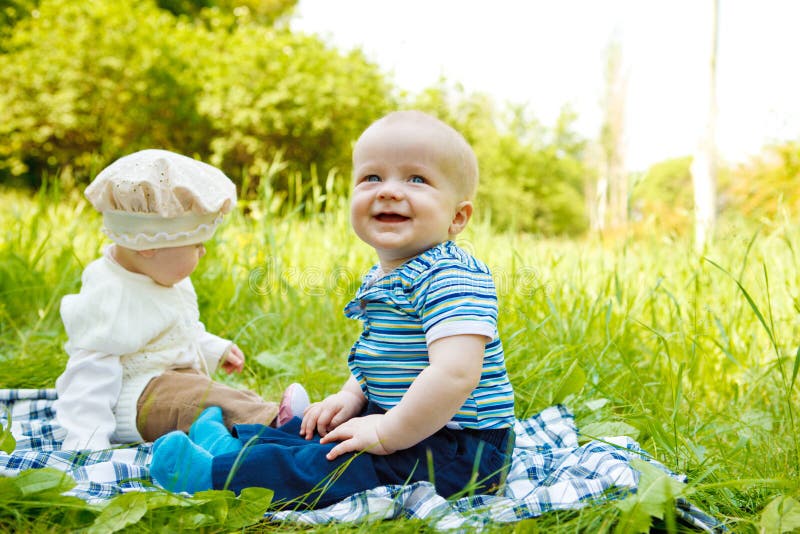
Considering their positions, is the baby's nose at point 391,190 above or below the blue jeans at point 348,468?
above

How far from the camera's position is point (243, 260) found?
Result: 3213mm

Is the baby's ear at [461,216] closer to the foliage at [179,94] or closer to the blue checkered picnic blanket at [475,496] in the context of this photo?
the blue checkered picnic blanket at [475,496]

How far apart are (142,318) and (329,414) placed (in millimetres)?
657

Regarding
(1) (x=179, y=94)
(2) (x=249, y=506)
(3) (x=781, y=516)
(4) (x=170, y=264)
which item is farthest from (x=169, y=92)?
(3) (x=781, y=516)

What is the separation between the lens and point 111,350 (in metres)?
1.77

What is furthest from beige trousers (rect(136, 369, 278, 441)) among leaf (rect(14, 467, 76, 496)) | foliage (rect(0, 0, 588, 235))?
foliage (rect(0, 0, 588, 235))

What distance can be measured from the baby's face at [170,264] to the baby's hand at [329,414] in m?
0.63

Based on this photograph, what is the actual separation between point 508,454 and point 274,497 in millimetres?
543

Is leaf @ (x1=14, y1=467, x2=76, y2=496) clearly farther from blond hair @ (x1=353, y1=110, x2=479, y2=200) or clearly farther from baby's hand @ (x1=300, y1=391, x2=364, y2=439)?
blond hair @ (x1=353, y1=110, x2=479, y2=200)

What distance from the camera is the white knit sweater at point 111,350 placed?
1.74 m

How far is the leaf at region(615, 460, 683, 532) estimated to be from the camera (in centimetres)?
117

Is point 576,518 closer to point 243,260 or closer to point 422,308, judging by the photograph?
point 422,308

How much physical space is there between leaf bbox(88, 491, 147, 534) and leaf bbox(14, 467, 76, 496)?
0.36ft

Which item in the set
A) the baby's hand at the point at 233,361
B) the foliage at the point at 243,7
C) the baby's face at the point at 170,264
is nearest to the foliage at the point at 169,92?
the foliage at the point at 243,7
